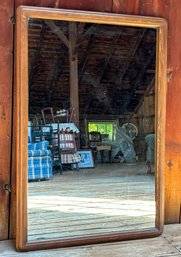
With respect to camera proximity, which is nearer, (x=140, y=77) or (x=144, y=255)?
(x=144, y=255)

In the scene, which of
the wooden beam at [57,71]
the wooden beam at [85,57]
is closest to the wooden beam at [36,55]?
the wooden beam at [57,71]

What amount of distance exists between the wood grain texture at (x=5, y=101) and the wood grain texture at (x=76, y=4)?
0.31 ft

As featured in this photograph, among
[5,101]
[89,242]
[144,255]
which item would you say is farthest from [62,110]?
[144,255]

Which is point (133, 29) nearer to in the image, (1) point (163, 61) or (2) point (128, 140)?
(1) point (163, 61)

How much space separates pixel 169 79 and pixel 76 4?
63 centimetres

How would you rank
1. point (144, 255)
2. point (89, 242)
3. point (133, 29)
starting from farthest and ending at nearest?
point (133, 29), point (89, 242), point (144, 255)

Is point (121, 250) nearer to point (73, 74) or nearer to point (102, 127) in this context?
point (102, 127)

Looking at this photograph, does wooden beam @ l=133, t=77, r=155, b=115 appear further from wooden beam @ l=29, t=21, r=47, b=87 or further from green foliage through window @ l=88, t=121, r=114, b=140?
wooden beam @ l=29, t=21, r=47, b=87

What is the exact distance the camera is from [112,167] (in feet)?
5.30

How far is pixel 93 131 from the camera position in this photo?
1604 mm

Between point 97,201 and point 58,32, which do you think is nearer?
point 58,32

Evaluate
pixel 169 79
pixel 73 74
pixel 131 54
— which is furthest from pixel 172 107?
pixel 73 74

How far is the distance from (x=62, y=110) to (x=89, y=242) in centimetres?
67

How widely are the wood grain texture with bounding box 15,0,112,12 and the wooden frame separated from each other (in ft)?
0.13
